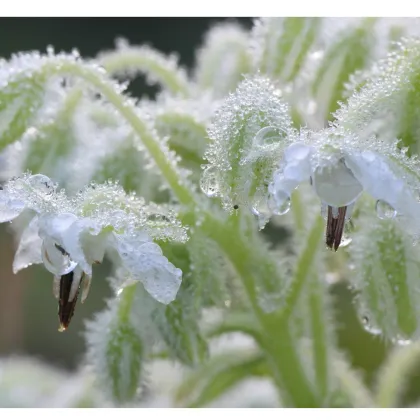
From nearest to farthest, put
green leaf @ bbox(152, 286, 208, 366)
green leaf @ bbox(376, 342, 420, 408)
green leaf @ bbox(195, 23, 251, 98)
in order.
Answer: green leaf @ bbox(152, 286, 208, 366)
green leaf @ bbox(195, 23, 251, 98)
green leaf @ bbox(376, 342, 420, 408)

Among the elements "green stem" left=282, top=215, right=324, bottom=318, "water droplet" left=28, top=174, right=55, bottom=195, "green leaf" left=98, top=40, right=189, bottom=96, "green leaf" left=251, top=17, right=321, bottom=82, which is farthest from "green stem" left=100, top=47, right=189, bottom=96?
"water droplet" left=28, top=174, right=55, bottom=195

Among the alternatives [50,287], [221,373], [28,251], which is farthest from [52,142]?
[50,287]

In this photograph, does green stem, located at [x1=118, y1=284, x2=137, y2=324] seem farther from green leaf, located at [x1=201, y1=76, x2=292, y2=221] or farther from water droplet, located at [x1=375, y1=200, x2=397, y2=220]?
water droplet, located at [x1=375, y1=200, x2=397, y2=220]

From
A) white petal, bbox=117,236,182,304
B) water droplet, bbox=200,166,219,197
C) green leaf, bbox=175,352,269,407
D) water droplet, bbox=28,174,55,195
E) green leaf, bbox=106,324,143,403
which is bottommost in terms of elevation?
green leaf, bbox=175,352,269,407

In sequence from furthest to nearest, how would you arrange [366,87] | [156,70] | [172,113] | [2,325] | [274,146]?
[2,325] → [156,70] → [172,113] → [366,87] → [274,146]

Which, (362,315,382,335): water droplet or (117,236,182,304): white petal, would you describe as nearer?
(117,236,182,304): white petal

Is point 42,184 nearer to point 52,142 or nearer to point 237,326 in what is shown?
point 52,142

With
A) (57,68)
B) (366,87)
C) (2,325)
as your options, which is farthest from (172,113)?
(2,325)

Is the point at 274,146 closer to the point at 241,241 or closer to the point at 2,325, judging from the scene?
the point at 241,241
